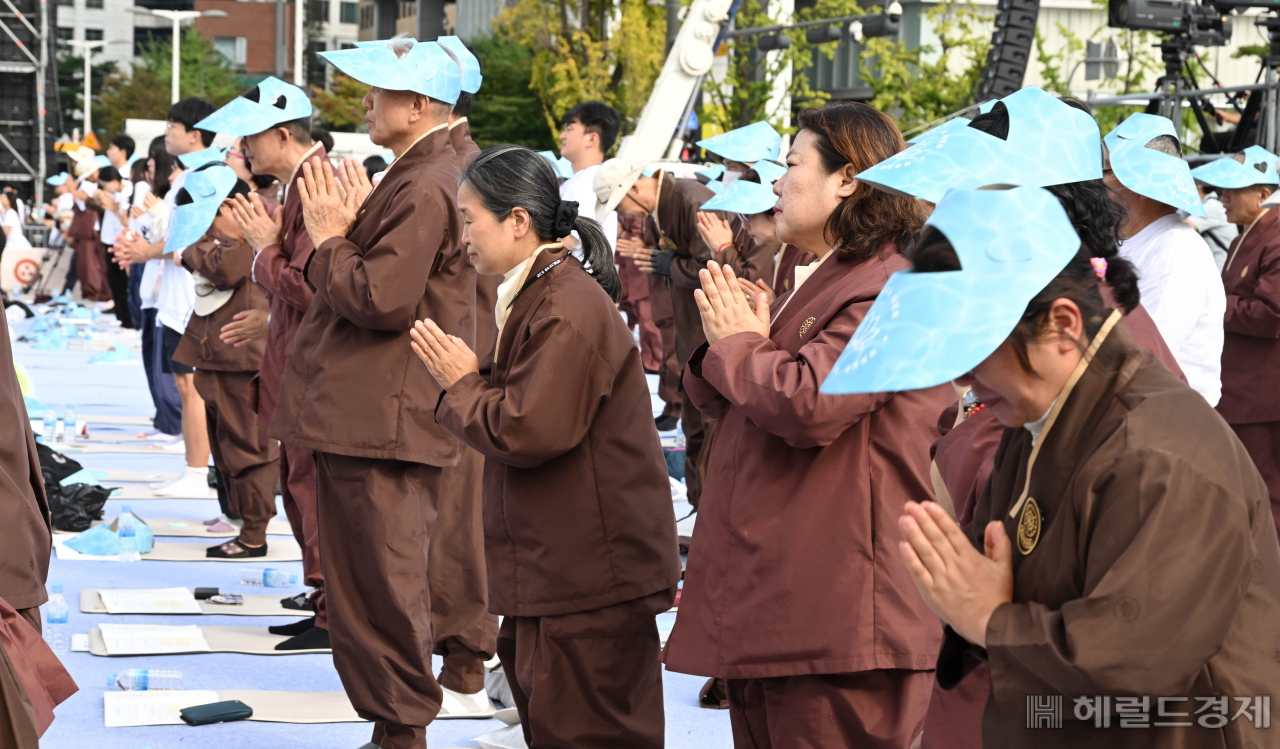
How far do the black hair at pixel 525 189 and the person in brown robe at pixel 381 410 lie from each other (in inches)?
20.8

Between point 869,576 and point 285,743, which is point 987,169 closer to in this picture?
point 869,576

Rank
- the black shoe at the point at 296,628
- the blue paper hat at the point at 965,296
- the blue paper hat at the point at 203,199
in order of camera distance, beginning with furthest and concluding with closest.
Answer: the blue paper hat at the point at 203,199, the black shoe at the point at 296,628, the blue paper hat at the point at 965,296

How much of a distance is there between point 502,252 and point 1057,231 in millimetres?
1867

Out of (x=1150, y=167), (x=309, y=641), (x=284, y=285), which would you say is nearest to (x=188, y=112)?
(x=309, y=641)

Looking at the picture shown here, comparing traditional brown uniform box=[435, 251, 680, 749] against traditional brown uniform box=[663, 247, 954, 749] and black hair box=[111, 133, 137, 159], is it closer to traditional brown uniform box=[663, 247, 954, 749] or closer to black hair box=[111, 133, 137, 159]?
traditional brown uniform box=[663, 247, 954, 749]

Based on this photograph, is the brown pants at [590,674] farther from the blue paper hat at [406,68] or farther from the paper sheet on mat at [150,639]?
the paper sheet on mat at [150,639]

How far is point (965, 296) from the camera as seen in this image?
1.59 meters

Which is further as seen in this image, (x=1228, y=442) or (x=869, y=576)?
(x=869, y=576)

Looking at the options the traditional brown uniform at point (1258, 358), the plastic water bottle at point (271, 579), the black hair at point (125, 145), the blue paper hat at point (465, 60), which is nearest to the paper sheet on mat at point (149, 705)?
the plastic water bottle at point (271, 579)

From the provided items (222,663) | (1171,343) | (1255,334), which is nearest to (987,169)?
(1171,343)

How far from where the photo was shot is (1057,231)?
1.64m

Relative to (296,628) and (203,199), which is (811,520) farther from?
(203,199)

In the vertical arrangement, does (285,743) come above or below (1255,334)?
below

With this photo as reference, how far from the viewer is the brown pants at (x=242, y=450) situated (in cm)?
638
